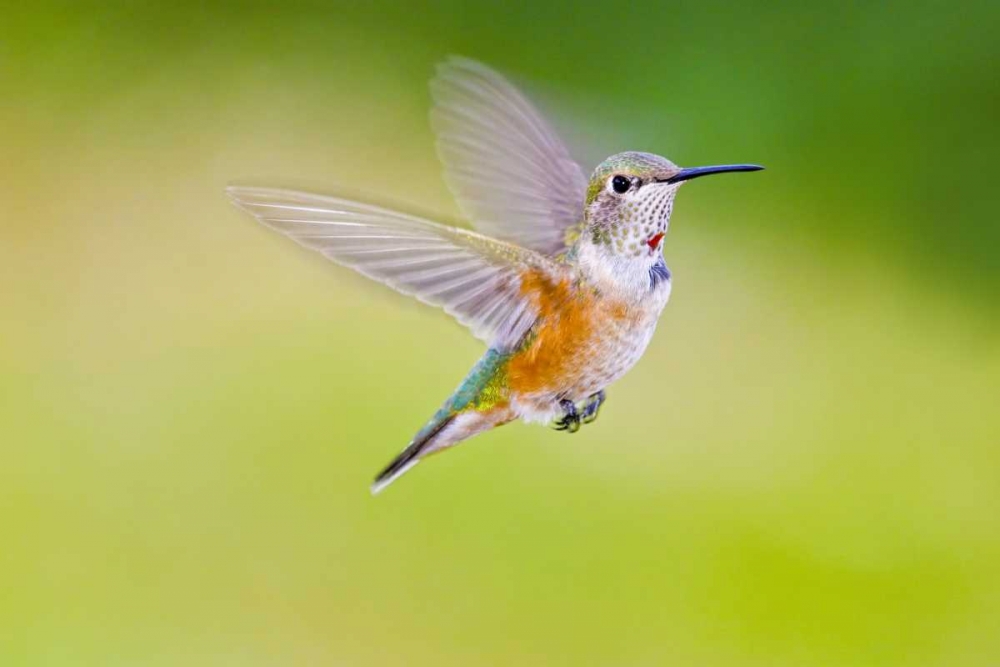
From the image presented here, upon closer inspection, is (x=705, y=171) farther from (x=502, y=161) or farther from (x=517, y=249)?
(x=502, y=161)

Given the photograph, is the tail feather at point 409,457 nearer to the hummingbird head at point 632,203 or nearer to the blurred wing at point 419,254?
the blurred wing at point 419,254

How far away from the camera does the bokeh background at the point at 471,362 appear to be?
2.56m

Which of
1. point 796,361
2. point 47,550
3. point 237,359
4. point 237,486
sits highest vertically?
point 796,361

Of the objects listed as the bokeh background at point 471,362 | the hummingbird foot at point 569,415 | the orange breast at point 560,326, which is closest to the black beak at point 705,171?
the orange breast at point 560,326

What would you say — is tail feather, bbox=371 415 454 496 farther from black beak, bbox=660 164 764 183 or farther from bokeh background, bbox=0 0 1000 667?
bokeh background, bbox=0 0 1000 667

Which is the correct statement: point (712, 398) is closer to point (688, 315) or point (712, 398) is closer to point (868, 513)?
point (688, 315)

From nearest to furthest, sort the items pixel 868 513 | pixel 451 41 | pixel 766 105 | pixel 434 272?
pixel 434 272
pixel 868 513
pixel 766 105
pixel 451 41

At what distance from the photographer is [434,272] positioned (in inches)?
35.2

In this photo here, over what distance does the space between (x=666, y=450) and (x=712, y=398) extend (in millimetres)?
219

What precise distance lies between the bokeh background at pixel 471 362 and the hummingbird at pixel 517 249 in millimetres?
1474

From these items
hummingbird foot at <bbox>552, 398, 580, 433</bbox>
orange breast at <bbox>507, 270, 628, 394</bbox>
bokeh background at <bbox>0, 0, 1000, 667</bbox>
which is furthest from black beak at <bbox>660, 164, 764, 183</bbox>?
bokeh background at <bbox>0, 0, 1000, 667</bbox>

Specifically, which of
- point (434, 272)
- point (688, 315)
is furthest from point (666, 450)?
point (434, 272)

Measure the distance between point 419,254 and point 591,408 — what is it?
0.29 m

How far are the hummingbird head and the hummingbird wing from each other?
0.19m
